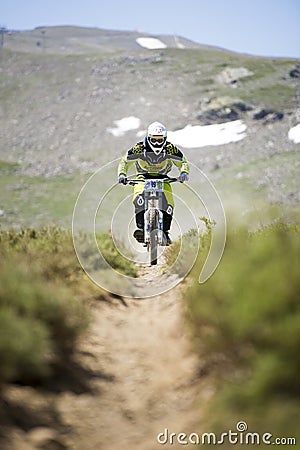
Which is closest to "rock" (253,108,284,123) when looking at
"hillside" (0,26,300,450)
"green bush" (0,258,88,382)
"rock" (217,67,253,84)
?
"rock" (217,67,253,84)

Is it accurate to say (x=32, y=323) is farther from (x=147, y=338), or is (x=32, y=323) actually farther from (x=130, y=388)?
(x=147, y=338)

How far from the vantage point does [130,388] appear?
17.6ft

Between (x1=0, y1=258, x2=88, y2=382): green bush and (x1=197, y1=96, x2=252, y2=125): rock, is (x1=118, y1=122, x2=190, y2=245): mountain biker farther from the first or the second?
(x1=197, y1=96, x2=252, y2=125): rock

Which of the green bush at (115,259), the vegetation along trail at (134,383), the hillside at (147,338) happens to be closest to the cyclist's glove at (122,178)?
the hillside at (147,338)

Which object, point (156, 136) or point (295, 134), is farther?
point (295, 134)

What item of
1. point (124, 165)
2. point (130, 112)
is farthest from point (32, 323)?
point (130, 112)

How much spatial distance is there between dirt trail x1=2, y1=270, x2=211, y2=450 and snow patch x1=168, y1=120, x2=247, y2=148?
54978 millimetres

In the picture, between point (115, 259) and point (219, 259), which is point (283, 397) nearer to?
point (219, 259)

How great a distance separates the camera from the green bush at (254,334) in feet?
14.1

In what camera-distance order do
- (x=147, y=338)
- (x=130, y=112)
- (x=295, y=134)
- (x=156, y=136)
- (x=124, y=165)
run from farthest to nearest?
(x=130, y=112), (x=295, y=134), (x=124, y=165), (x=156, y=136), (x=147, y=338)

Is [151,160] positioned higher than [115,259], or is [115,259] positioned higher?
[151,160]

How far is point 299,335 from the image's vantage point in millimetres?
4832

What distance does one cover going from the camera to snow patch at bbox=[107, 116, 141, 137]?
65.4 meters

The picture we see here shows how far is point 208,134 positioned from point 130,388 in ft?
197
